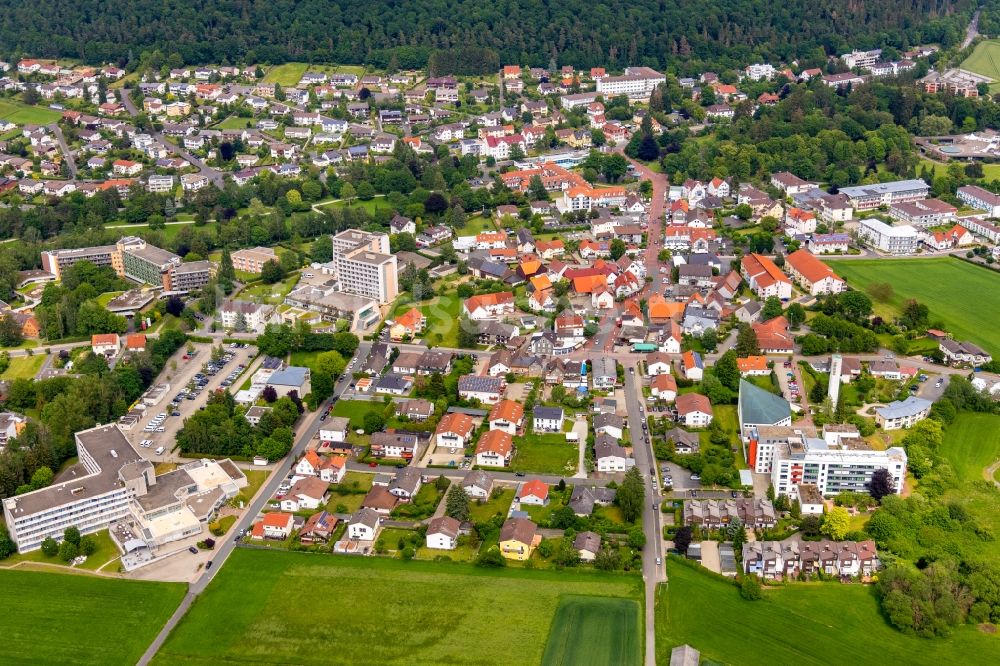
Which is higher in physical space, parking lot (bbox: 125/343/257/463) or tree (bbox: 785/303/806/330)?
parking lot (bbox: 125/343/257/463)

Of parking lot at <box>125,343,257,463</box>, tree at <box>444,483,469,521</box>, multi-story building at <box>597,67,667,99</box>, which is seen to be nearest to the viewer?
tree at <box>444,483,469,521</box>

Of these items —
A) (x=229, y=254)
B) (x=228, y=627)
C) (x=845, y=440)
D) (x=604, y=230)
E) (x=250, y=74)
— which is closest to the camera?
(x=228, y=627)

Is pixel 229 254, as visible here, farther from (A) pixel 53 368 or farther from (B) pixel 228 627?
(B) pixel 228 627

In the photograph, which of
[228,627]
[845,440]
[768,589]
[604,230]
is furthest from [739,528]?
[604,230]

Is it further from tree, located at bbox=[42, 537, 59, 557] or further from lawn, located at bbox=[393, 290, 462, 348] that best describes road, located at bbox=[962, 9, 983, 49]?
tree, located at bbox=[42, 537, 59, 557]

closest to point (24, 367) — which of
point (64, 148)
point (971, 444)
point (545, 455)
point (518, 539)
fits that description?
point (545, 455)

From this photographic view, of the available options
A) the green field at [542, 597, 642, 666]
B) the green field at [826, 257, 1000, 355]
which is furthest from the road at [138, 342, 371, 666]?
the green field at [826, 257, 1000, 355]

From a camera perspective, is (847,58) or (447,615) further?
(847,58)
